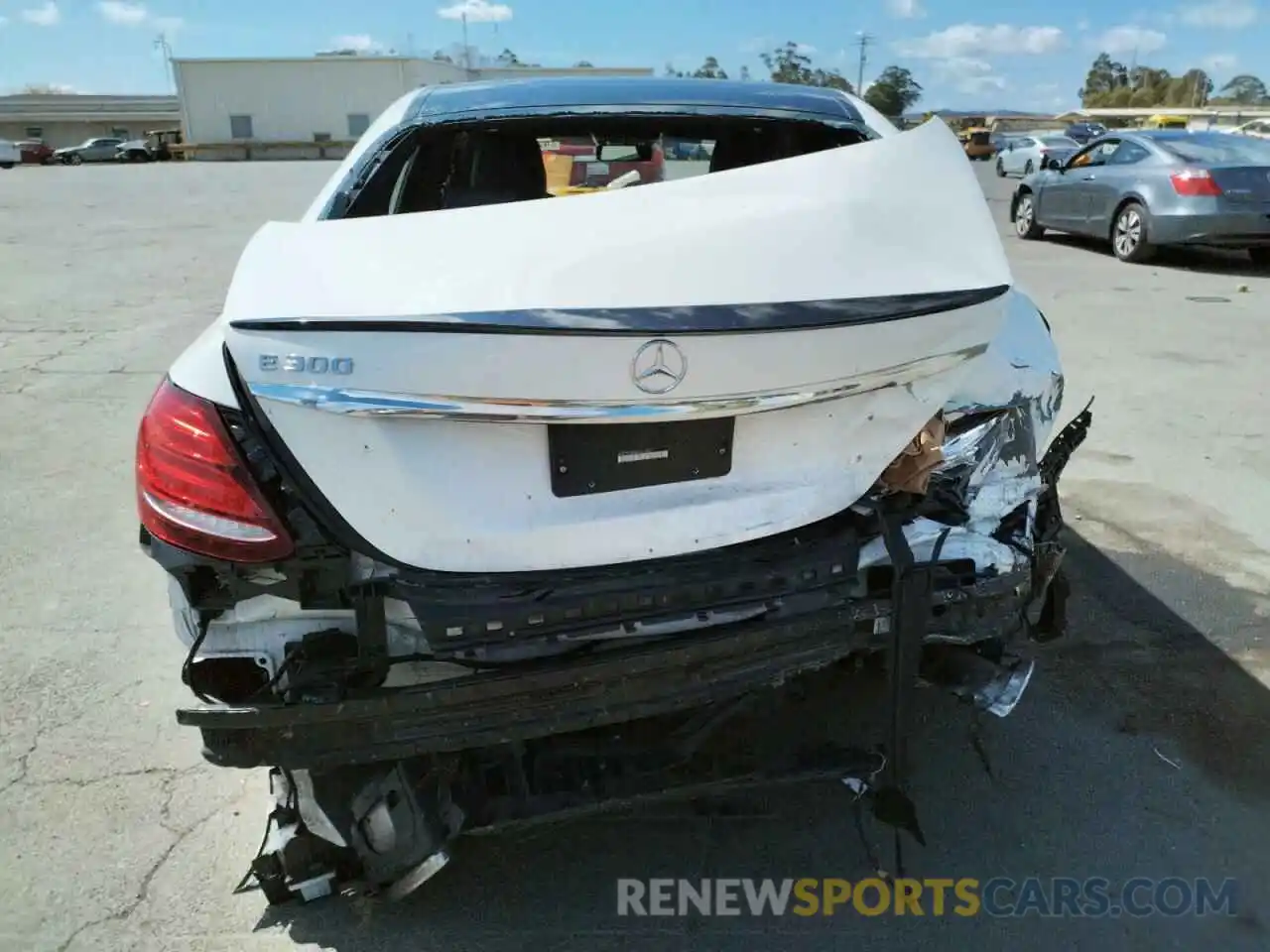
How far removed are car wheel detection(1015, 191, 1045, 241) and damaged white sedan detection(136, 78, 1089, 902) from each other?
13.2 m

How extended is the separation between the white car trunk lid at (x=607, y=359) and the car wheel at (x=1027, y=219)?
43.8 ft

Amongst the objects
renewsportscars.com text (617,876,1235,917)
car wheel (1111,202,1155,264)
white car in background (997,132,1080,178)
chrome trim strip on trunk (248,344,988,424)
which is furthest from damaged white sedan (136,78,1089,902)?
white car in background (997,132,1080,178)

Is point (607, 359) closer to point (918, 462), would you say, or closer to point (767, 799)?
point (918, 462)

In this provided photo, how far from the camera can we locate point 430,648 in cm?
200

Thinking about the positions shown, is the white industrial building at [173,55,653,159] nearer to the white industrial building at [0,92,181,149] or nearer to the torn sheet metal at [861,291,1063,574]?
the white industrial building at [0,92,181,149]

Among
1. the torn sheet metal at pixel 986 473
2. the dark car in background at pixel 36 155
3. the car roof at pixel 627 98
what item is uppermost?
the car roof at pixel 627 98

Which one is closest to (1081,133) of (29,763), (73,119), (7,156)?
(29,763)

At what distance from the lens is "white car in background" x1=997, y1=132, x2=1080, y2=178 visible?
28656 millimetres

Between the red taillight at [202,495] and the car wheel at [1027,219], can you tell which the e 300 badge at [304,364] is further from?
the car wheel at [1027,219]

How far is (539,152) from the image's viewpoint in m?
3.66

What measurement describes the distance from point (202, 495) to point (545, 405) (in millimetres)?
701

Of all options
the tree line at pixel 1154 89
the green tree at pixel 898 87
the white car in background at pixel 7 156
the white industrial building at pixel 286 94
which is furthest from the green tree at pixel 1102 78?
the white car in background at pixel 7 156

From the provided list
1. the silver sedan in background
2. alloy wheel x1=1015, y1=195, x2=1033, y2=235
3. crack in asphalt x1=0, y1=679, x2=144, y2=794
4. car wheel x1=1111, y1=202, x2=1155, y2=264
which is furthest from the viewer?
alloy wheel x1=1015, y1=195, x2=1033, y2=235

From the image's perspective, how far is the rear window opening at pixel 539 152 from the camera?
328 centimetres
